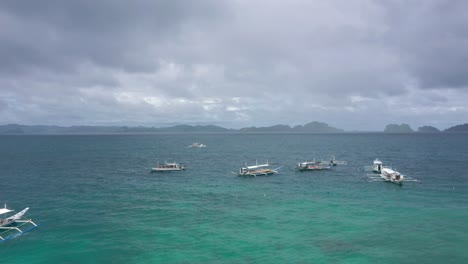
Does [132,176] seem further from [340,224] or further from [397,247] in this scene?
[397,247]

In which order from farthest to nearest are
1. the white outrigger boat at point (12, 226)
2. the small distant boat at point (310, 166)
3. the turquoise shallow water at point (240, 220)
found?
the small distant boat at point (310, 166), the white outrigger boat at point (12, 226), the turquoise shallow water at point (240, 220)

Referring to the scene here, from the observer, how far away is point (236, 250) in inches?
1549

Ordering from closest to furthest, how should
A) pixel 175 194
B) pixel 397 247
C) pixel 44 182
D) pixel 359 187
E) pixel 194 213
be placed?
pixel 397 247 → pixel 194 213 → pixel 175 194 → pixel 359 187 → pixel 44 182

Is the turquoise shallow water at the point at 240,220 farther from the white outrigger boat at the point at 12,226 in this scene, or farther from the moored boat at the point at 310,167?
the moored boat at the point at 310,167

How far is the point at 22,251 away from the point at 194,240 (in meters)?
22.1

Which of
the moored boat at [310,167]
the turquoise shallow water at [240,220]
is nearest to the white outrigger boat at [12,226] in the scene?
the turquoise shallow water at [240,220]

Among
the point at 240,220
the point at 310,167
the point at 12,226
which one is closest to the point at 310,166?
the point at 310,167

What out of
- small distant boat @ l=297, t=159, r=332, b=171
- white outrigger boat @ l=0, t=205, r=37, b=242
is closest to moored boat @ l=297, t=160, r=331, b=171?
small distant boat @ l=297, t=159, r=332, b=171

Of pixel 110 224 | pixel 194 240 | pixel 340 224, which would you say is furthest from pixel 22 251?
pixel 340 224

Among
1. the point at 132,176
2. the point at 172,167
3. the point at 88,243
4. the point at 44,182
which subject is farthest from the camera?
the point at 172,167

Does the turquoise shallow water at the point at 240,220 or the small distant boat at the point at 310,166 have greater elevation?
the small distant boat at the point at 310,166

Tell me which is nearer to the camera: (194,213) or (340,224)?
(340,224)

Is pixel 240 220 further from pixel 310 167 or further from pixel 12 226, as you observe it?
A: pixel 310 167

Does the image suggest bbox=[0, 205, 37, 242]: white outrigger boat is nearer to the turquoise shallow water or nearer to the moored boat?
the turquoise shallow water
